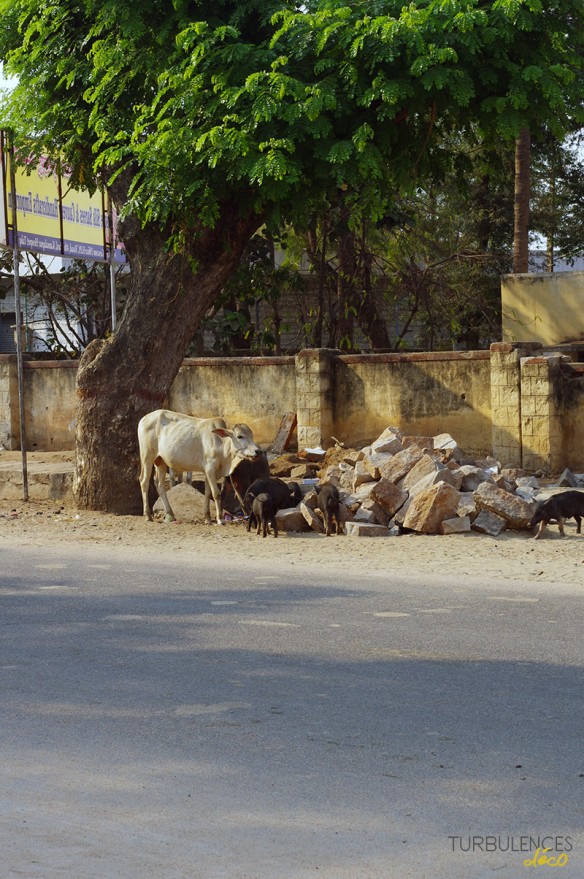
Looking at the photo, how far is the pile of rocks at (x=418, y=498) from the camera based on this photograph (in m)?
12.2

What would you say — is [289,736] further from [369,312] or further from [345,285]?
[369,312]

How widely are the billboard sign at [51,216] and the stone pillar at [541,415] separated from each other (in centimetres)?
723

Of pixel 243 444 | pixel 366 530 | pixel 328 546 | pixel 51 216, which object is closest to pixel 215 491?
pixel 243 444

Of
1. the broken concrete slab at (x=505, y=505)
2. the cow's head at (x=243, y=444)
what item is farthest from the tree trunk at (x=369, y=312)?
the broken concrete slab at (x=505, y=505)

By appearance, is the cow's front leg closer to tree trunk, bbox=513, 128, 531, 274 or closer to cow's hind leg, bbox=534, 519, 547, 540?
cow's hind leg, bbox=534, 519, 547, 540

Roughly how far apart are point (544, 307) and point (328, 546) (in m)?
14.9

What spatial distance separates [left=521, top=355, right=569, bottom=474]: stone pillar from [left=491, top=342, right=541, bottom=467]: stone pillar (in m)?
0.16

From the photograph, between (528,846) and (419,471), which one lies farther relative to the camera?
(419,471)

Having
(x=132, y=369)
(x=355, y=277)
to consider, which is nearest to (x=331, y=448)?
(x=132, y=369)

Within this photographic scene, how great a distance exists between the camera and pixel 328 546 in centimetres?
1177

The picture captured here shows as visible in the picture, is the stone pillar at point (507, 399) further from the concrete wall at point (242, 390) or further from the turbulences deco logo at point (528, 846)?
the turbulences deco logo at point (528, 846)

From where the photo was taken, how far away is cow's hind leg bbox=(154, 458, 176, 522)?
45.6ft

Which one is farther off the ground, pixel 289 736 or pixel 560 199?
pixel 560 199

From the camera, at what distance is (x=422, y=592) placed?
8797 mm
